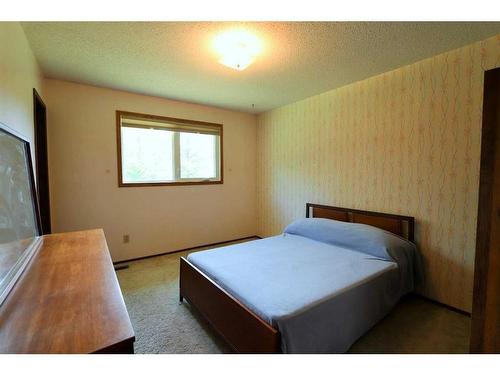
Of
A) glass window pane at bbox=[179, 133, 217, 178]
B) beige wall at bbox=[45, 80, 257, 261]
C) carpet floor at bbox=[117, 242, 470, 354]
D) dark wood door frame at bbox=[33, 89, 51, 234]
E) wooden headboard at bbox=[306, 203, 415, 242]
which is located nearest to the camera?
carpet floor at bbox=[117, 242, 470, 354]

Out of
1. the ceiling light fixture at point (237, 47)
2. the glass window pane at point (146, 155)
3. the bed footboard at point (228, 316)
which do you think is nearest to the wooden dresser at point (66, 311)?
the bed footboard at point (228, 316)

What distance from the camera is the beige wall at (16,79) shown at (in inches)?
55.4

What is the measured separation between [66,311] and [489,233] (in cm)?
185

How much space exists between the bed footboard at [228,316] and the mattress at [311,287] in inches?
1.7

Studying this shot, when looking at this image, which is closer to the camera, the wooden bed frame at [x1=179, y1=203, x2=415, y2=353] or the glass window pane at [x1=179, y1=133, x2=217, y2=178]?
the wooden bed frame at [x1=179, y1=203, x2=415, y2=353]

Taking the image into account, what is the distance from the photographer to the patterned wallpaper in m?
2.05

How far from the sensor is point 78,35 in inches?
72.5

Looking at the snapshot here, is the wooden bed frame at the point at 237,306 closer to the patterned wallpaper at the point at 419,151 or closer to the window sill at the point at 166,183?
the patterned wallpaper at the point at 419,151

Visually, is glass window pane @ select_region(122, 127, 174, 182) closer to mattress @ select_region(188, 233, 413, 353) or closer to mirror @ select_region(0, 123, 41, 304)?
mirror @ select_region(0, 123, 41, 304)

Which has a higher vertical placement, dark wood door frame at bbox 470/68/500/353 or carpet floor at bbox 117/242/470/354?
dark wood door frame at bbox 470/68/500/353

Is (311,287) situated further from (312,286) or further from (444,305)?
(444,305)

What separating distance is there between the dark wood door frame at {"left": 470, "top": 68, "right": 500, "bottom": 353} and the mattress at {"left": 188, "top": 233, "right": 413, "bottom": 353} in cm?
64

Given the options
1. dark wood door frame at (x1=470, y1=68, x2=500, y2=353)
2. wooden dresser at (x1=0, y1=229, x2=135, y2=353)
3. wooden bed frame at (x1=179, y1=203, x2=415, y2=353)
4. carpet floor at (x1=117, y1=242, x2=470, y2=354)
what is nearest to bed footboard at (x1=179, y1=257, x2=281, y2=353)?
wooden bed frame at (x1=179, y1=203, x2=415, y2=353)
